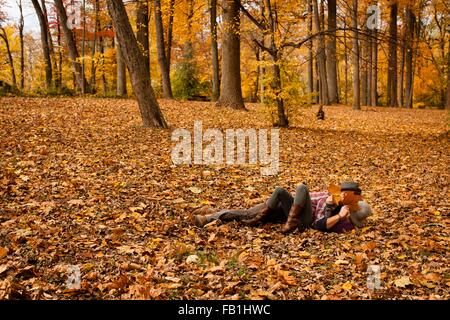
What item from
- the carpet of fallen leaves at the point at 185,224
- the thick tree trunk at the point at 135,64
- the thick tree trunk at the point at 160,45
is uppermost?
the thick tree trunk at the point at 160,45

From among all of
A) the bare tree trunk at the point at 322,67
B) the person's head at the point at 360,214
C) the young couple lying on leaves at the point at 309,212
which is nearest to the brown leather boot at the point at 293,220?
the young couple lying on leaves at the point at 309,212

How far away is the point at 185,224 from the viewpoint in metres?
6.09

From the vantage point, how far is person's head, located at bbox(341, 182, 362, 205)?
545 centimetres

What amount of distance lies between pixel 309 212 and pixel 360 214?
0.66 metres

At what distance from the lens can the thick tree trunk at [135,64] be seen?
1104cm

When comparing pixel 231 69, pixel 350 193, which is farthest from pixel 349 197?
pixel 231 69

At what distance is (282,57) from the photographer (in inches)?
491

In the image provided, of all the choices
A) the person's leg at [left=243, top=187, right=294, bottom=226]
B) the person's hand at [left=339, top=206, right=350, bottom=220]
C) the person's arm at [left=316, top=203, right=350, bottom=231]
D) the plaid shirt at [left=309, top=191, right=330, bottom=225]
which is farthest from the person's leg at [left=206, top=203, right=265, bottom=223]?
the person's hand at [left=339, top=206, right=350, bottom=220]

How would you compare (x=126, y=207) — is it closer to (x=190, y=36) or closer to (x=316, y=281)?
(x=316, y=281)

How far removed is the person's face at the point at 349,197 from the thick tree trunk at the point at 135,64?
23.8ft

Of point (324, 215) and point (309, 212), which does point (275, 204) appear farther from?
point (324, 215)

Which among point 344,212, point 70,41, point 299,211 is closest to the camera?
point 344,212

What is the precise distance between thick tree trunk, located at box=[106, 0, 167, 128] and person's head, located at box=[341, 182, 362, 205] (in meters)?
7.27

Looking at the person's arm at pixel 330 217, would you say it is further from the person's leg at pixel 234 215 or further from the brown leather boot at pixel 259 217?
the person's leg at pixel 234 215
